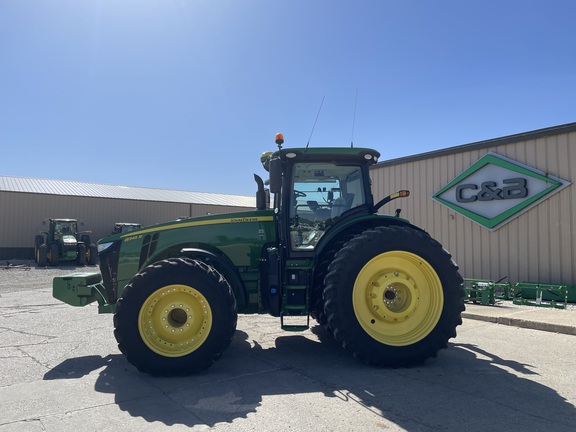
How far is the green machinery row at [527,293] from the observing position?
924 cm

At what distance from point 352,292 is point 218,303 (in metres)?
1.48

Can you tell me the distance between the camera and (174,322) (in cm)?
486

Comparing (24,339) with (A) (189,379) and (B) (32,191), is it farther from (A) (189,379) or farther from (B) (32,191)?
(B) (32,191)

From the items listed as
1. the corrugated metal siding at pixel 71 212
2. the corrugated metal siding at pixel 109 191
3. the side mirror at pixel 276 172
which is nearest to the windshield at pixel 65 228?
the corrugated metal siding at pixel 71 212

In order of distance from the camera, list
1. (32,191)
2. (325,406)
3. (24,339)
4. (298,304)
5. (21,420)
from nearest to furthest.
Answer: (21,420) < (325,406) < (298,304) < (24,339) < (32,191)

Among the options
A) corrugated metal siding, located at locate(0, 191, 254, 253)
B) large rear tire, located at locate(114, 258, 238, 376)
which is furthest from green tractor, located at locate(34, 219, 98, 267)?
large rear tire, located at locate(114, 258, 238, 376)

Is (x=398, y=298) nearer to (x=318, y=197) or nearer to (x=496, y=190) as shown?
(x=318, y=197)

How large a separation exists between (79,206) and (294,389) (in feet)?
92.5

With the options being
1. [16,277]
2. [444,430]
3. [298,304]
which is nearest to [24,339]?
[298,304]

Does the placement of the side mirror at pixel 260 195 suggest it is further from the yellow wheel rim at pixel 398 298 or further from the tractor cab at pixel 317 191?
the yellow wheel rim at pixel 398 298

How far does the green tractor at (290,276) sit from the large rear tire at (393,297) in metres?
0.01

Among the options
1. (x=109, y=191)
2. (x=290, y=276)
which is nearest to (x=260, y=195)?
(x=290, y=276)

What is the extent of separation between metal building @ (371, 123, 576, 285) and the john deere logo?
2 cm

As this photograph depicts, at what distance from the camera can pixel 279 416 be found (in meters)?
3.63
